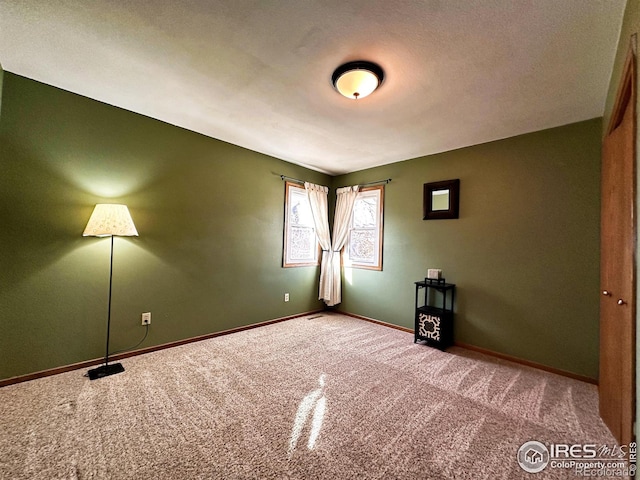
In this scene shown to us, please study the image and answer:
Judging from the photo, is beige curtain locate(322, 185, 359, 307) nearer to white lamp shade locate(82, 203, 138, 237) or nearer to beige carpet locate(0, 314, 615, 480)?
beige carpet locate(0, 314, 615, 480)

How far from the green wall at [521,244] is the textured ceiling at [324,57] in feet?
1.25

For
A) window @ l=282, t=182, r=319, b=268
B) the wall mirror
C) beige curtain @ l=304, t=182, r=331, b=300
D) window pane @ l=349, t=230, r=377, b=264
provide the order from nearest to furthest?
the wall mirror
window @ l=282, t=182, r=319, b=268
window pane @ l=349, t=230, r=377, b=264
beige curtain @ l=304, t=182, r=331, b=300

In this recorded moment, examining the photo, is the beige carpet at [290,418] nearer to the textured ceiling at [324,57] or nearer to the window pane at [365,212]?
the window pane at [365,212]

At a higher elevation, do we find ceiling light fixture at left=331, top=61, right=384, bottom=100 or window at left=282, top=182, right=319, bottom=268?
ceiling light fixture at left=331, top=61, right=384, bottom=100

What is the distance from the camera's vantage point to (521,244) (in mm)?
2873

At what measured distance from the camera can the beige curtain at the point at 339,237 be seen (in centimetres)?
450

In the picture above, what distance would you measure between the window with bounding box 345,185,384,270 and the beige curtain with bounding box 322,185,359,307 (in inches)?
4.1

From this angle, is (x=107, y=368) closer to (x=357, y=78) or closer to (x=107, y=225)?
(x=107, y=225)

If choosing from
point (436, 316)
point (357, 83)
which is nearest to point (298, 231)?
point (436, 316)

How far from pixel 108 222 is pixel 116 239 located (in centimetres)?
45

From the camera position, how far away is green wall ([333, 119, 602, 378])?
2.53 metres

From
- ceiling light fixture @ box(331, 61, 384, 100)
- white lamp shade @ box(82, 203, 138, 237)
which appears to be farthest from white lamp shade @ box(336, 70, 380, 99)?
white lamp shade @ box(82, 203, 138, 237)

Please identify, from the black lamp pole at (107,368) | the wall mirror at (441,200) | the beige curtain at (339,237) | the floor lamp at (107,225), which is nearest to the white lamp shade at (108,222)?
the floor lamp at (107,225)

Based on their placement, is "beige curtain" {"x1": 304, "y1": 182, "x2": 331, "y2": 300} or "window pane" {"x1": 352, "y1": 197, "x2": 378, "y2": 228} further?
"beige curtain" {"x1": 304, "y1": 182, "x2": 331, "y2": 300}
